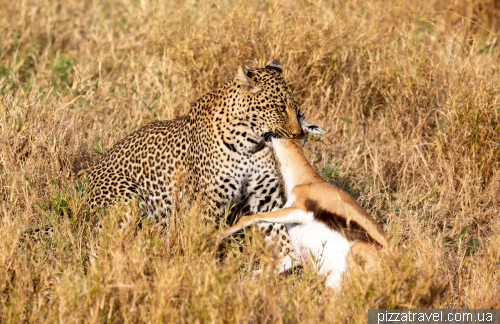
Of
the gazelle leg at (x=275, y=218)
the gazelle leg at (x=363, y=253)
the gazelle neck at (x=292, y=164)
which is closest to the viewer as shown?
the gazelle leg at (x=363, y=253)

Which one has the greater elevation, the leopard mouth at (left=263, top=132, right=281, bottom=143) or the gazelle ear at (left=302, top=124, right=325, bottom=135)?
the gazelle ear at (left=302, top=124, right=325, bottom=135)

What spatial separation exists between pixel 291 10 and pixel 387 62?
4.19 feet

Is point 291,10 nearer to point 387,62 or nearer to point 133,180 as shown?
point 387,62

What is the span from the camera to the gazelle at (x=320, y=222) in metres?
4.00

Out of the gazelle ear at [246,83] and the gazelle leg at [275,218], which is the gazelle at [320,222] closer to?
the gazelle leg at [275,218]

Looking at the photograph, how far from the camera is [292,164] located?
14.9 ft

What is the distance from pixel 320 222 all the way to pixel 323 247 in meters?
0.33

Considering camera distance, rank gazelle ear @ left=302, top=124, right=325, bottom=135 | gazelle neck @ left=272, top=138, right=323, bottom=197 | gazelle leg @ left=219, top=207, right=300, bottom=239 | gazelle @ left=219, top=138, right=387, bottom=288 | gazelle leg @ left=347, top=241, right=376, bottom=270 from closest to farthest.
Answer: gazelle leg @ left=347, top=241, right=376, bottom=270, gazelle @ left=219, top=138, right=387, bottom=288, gazelle leg @ left=219, top=207, right=300, bottom=239, gazelle ear @ left=302, top=124, right=325, bottom=135, gazelle neck @ left=272, top=138, right=323, bottom=197

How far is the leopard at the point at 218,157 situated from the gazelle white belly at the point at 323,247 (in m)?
0.30

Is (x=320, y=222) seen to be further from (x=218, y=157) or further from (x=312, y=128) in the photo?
(x=218, y=157)

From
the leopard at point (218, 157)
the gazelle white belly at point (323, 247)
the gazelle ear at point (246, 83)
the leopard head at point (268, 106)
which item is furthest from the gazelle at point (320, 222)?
the gazelle ear at point (246, 83)

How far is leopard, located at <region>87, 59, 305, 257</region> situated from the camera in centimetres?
459

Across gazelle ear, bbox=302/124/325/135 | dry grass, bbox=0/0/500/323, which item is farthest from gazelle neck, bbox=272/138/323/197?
dry grass, bbox=0/0/500/323

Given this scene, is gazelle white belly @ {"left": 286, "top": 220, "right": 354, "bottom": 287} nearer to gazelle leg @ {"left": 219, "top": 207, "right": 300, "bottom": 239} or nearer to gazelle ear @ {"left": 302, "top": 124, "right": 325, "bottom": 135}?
gazelle leg @ {"left": 219, "top": 207, "right": 300, "bottom": 239}
